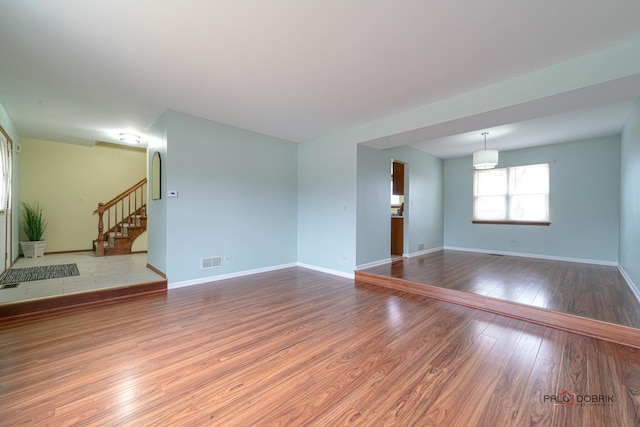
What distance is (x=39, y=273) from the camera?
4.09 meters

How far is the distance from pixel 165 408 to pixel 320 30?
286 cm

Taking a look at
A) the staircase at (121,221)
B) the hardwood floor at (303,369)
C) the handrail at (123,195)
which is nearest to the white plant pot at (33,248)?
the staircase at (121,221)

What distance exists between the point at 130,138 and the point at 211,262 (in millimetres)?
3146

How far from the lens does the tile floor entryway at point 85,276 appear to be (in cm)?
317

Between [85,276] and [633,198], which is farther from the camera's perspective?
[85,276]

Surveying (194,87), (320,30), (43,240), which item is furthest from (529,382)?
(43,240)

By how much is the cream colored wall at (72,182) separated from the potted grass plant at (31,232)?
243 millimetres

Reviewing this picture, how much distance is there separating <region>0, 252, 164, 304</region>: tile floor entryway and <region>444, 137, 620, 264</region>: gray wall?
24.6ft

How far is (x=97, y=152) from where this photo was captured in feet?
21.1

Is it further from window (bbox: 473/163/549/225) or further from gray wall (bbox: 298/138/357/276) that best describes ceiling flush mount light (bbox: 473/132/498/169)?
gray wall (bbox: 298/138/357/276)

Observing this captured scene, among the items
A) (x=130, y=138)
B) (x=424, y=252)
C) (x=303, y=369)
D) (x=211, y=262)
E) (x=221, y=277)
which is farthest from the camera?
(x=424, y=252)

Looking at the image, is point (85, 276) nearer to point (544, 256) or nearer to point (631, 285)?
point (631, 285)

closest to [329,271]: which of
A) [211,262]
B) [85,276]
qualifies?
[211,262]

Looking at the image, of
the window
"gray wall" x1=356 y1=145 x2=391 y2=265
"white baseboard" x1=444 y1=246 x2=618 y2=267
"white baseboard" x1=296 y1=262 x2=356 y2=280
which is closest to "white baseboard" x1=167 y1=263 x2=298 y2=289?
"white baseboard" x1=296 y1=262 x2=356 y2=280
